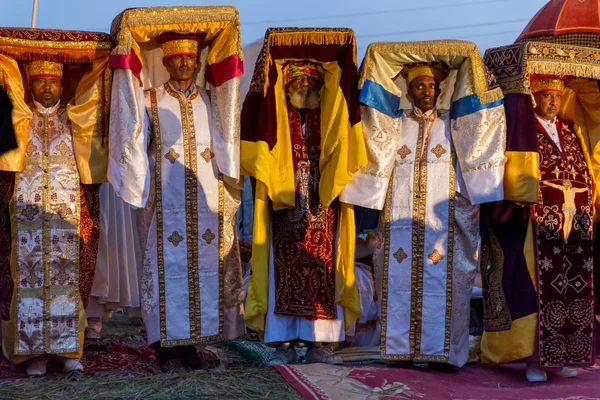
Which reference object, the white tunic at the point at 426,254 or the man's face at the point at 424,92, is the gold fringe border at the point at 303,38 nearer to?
the man's face at the point at 424,92

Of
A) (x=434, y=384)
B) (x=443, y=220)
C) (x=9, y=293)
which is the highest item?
(x=443, y=220)

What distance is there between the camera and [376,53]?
631 centimetres

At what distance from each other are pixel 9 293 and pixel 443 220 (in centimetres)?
306

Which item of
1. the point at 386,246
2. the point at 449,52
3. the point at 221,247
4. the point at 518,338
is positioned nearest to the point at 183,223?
the point at 221,247

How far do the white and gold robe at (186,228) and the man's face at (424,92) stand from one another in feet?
4.75

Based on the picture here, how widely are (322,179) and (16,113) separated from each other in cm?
214

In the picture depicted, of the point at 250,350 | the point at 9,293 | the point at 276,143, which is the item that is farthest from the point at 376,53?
the point at 9,293

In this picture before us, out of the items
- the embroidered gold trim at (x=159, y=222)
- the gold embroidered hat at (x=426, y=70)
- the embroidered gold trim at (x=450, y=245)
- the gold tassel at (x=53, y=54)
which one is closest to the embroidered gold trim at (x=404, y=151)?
the embroidered gold trim at (x=450, y=245)

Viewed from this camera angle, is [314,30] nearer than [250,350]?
Yes

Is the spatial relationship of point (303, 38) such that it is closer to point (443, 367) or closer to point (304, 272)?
point (304, 272)

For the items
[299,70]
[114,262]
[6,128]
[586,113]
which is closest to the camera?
[6,128]

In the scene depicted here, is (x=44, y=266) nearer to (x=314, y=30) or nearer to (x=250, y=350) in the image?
(x=250, y=350)

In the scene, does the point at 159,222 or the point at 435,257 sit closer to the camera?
the point at 159,222

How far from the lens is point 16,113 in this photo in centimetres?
595
